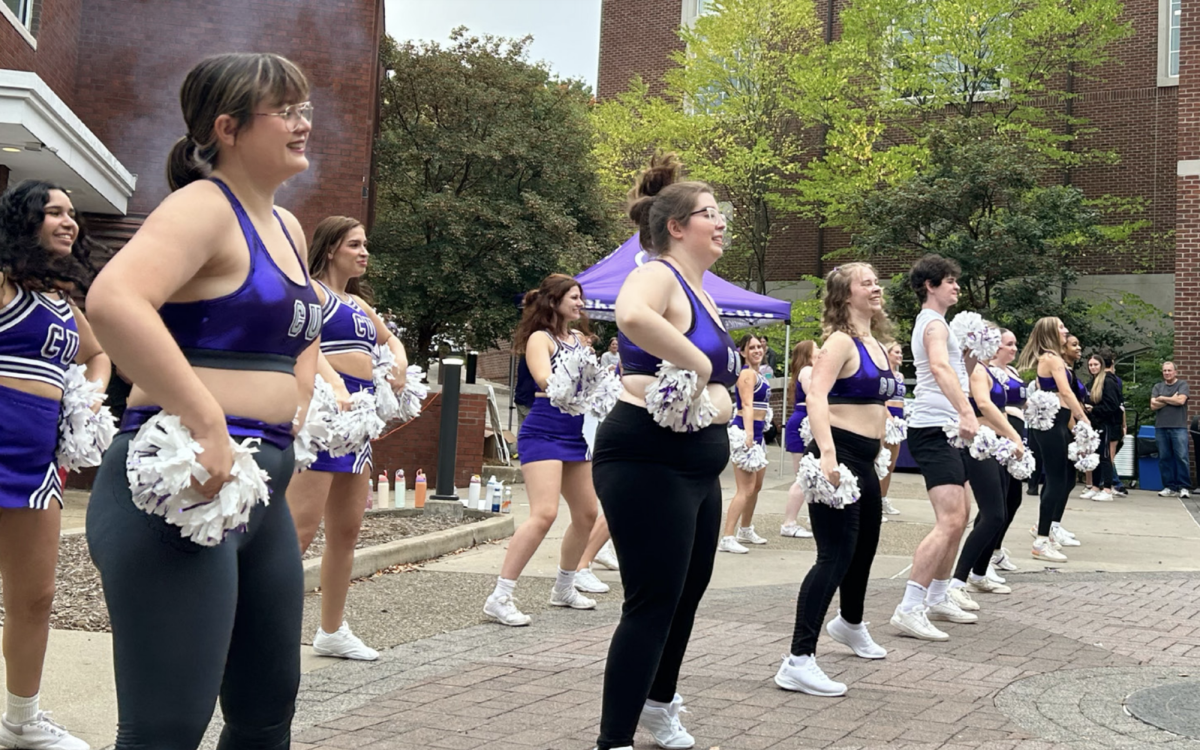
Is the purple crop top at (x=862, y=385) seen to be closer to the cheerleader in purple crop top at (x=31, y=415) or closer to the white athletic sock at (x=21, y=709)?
the cheerleader in purple crop top at (x=31, y=415)

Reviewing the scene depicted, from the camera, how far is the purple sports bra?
4.04m

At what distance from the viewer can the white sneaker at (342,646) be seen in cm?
556

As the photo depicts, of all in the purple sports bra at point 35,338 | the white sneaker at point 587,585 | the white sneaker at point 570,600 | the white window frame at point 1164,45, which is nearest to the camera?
the purple sports bra at point 35,338

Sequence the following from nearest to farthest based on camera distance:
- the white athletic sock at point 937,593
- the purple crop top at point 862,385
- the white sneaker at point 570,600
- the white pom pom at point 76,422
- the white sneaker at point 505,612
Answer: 1. the white pom pom at point 76,422
2. the purple crop top at point 862,385
3. the white sneaker at point 505,612
4. the white athletic sock at point 937,593
5. the white sneaker at point 570,600

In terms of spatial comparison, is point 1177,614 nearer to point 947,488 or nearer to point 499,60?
point 947,488

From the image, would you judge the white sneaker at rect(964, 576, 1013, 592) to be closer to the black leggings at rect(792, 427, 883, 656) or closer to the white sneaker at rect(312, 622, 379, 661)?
the black leggings at rect(792, 427, 883, 656)

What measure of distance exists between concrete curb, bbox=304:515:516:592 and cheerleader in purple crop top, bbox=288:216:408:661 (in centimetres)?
148

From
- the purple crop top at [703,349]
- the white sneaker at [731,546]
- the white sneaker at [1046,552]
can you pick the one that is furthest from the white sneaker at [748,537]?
the purple crop top at [703,349]

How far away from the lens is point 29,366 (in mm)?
4078

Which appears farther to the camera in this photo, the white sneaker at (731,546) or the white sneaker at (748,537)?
the white sneaker at (748,537)

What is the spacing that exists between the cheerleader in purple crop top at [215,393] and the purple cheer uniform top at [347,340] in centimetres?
262

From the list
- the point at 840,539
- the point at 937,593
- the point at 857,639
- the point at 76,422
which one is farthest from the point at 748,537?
the point at 76,422

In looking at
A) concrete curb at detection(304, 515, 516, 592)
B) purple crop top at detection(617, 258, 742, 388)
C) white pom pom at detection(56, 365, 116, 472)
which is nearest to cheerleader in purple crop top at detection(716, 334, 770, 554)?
concrete curb at detection(304, 515, 516, 592)

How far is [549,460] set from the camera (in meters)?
6.74
